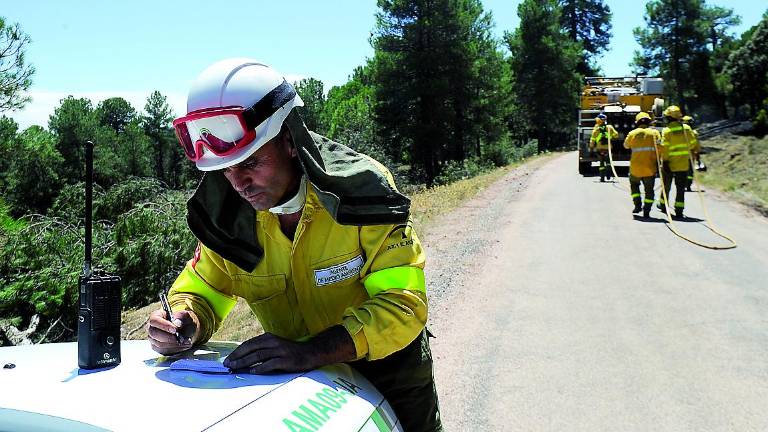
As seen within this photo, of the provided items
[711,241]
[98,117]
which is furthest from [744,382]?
[98,117]

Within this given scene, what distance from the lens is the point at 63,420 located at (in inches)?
53.6

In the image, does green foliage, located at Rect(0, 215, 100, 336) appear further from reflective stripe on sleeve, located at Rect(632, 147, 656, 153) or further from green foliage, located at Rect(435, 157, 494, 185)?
green foliage, located at Rect(435, 157, 494, 185)

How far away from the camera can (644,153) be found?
13.0m

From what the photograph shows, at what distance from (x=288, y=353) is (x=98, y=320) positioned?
1.61 ft

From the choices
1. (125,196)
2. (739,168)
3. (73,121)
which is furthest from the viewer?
(73,121)

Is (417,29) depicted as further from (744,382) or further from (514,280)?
(744,382)

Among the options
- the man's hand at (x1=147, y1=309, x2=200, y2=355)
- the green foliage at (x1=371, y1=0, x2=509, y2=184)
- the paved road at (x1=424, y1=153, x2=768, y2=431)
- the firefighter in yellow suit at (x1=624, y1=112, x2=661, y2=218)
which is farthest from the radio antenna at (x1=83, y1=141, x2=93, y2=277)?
the green foliage at (x1=371, y1=0, x2=509, y2=184)

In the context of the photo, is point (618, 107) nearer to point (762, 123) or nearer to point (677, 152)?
point (677, 152)

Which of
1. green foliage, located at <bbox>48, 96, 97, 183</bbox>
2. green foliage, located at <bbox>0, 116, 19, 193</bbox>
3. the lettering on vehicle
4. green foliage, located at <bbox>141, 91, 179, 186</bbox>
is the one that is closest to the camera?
the lettering on vehicle

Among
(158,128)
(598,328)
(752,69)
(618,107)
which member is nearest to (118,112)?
(158,128)

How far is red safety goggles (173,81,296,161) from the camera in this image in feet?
6.06

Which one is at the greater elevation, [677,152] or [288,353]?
[677,152]

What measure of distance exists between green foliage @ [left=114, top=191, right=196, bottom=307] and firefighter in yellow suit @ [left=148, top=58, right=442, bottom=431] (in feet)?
36.0

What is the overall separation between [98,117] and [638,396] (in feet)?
206
